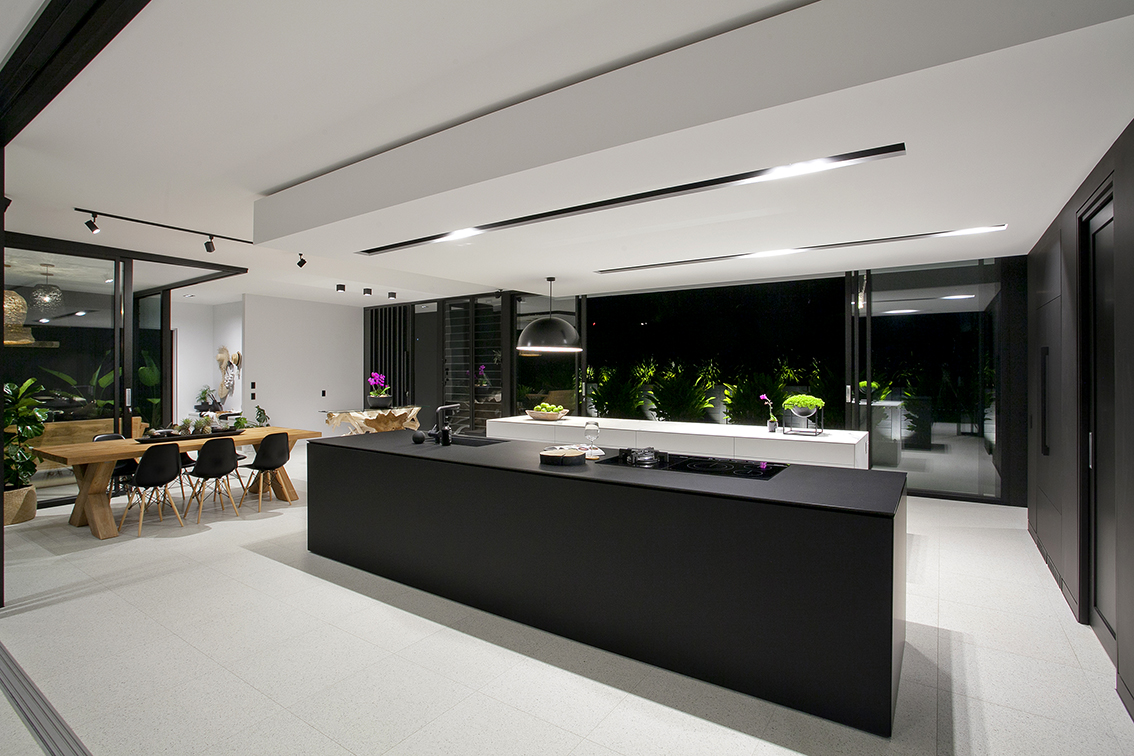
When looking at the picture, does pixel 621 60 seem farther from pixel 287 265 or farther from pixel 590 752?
pixel 287 265

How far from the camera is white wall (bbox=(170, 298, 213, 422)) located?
972 centimetres

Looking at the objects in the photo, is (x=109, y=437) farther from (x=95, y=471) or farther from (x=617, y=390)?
(x=617, y=390)

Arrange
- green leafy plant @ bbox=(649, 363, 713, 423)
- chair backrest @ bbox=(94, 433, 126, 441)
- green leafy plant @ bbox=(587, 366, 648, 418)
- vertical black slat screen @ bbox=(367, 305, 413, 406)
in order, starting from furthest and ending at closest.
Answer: vertical black slat screen @ bbox=(367, 305, 413, 406)
green leafy plant @ bbox=(587, 366, 648, 418)
green leafy plant @ bbox=(649, 363, 713, 423)
chair backrest @ bbox=(94, 433, 126, 441)

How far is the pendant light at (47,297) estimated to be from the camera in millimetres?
5238

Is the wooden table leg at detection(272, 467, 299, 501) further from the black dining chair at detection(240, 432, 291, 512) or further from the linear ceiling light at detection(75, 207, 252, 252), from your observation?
the linear ceiling light at detection(75, 207, 252, 252)

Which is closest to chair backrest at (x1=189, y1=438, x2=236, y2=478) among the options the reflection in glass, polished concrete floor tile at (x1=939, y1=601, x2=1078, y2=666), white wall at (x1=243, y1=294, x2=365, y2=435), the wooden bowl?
the wooden bowl

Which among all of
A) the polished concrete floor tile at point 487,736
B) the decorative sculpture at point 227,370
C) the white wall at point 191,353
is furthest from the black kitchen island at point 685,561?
the white wall at point 191,353

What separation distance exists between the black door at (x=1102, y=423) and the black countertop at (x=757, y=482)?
3.20 feet

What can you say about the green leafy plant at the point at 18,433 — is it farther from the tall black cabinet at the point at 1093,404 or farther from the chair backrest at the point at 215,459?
the tall black cabinet at the point at 1093,404

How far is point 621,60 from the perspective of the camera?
229 cm

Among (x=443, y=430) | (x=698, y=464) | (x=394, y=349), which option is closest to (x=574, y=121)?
(x=698, y=464)

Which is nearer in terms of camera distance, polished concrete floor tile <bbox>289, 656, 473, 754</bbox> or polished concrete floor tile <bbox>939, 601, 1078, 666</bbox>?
polished concrete floor tile <bbox>289, 656, 473, 754</bbox>

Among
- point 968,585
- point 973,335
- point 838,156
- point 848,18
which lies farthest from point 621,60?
point 973,335

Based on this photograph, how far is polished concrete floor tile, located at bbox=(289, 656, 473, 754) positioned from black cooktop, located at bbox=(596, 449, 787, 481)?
1.35 meters
